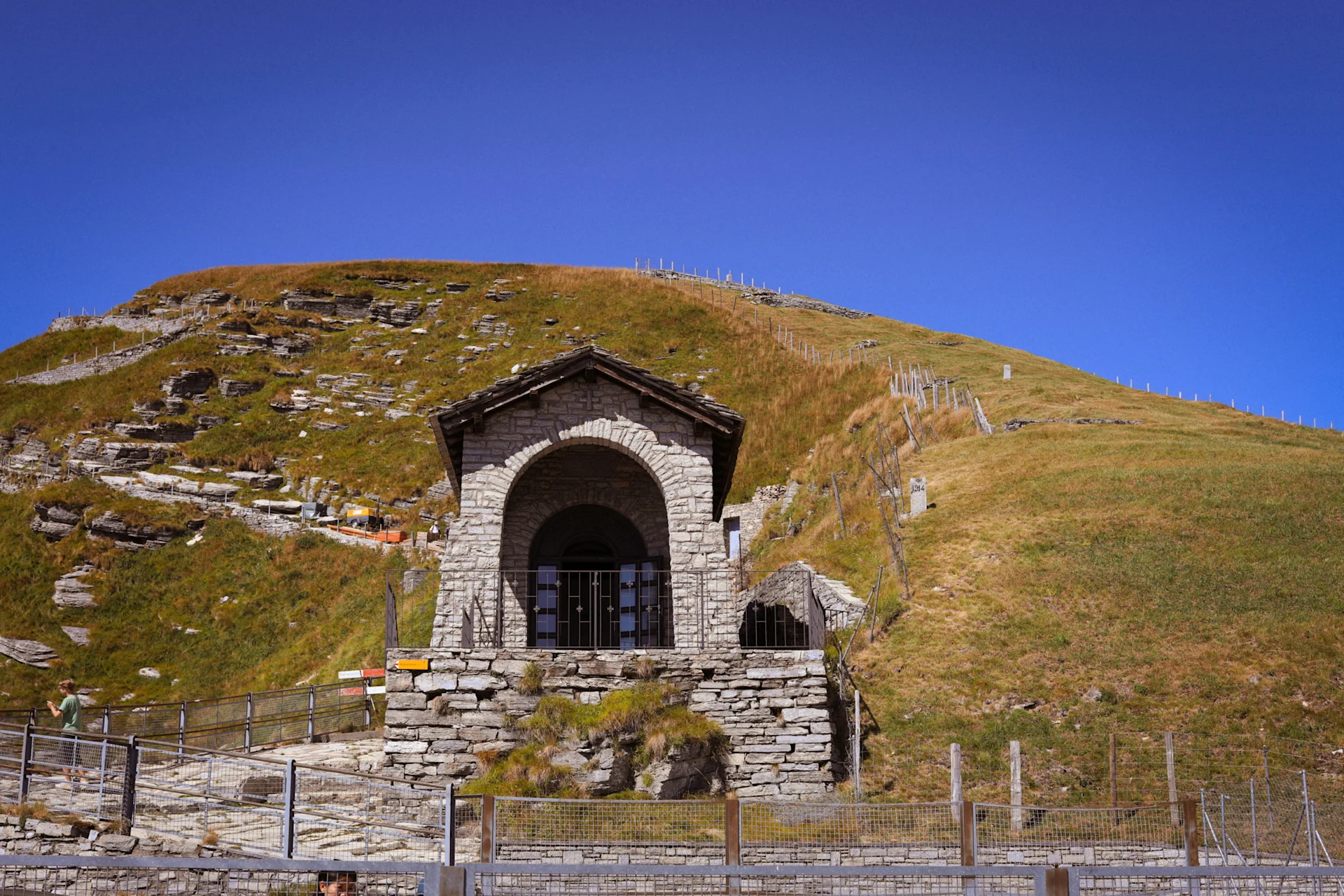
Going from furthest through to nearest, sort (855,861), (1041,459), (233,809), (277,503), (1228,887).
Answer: (277,503) → (1041,459) → (233,809) → (855,861) → (1228,887)

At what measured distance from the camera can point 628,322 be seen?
231 ft

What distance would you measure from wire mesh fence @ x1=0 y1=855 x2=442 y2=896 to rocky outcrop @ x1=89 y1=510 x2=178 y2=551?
114 feet

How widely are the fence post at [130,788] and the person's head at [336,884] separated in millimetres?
4351

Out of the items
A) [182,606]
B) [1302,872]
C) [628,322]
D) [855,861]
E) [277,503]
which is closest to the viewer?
[1302,872]

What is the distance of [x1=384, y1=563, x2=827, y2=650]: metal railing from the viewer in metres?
19.1

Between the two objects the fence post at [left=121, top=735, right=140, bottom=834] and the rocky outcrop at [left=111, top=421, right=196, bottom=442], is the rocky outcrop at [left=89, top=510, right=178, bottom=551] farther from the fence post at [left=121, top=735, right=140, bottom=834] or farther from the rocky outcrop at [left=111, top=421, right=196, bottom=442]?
the fence post at [left=121, top=735, right=140, bottom=834]

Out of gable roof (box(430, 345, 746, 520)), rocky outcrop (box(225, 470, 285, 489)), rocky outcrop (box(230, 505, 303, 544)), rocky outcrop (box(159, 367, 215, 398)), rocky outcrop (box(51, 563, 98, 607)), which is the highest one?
rocky outcrop (box(159, 367, 215, 398))

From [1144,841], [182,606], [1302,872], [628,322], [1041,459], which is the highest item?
[628,322]

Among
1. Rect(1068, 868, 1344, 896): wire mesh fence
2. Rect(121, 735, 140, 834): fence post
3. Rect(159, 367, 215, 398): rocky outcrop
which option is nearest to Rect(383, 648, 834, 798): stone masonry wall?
Rect(121, 735, 140, 834): fence post

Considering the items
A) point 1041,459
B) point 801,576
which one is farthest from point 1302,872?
point 1041,459

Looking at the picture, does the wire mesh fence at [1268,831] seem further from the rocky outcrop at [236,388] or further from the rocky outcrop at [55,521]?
the rocky outcrop at [236,388]

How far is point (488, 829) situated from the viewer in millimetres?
10234

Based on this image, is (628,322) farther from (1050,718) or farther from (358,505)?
(1050,718)

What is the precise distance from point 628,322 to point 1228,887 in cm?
6205
